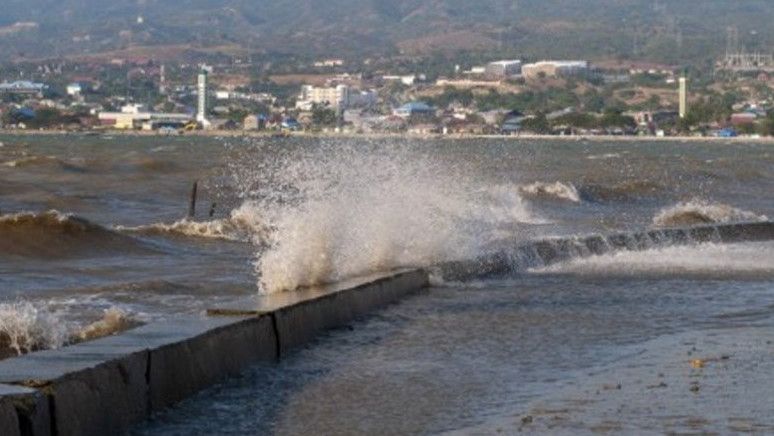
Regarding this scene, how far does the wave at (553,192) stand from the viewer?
143 feet

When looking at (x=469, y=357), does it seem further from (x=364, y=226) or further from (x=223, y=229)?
(x=223, y=229)

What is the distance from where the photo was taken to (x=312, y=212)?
1598cm

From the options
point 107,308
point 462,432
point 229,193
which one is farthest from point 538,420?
point 229,193

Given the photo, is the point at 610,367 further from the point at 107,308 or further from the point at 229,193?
the point at 229,193

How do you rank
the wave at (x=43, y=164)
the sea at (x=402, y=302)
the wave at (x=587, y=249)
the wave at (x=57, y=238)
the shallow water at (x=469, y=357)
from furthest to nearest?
the wave at (x=43, y=164), the wave at (x=57, y=238), the wave at (x=587, y=249), the sea at (x=402, y=302), the shallow water at (x=469, y=357)

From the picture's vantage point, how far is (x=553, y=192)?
44.6 meters

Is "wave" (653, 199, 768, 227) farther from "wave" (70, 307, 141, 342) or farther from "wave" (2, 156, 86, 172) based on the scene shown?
"wave" (2, 156, 86, 172)

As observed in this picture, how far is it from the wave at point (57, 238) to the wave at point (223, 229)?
1436 mm

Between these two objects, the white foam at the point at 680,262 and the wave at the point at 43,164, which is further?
the wave at the point at 43,164

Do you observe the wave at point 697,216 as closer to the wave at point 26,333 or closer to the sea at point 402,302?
the sea at point 402,302

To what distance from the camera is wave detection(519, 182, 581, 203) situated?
4366 cm

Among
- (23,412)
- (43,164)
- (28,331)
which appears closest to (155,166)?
(43,164)

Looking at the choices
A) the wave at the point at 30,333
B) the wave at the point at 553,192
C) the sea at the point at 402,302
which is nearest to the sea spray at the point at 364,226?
the sea at the point at 402,302

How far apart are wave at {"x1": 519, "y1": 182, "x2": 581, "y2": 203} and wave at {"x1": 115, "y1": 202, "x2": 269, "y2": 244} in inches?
663
